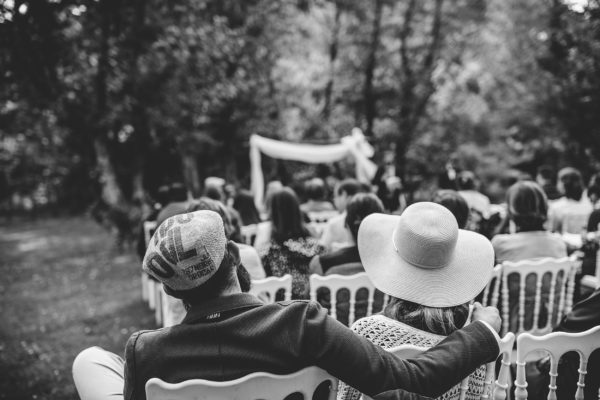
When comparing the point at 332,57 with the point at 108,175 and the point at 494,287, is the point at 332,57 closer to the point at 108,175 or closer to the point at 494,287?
the point at 108,175

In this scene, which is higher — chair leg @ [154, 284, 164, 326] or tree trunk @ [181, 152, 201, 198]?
tree trunk @ [181, 152, 201, 198]

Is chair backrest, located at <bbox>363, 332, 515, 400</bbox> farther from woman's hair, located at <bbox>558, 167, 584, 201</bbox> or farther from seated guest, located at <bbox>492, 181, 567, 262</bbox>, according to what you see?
woman's hair, located at <bbox>558, 167, 584, 201</bbox>

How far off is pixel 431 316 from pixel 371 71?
14.3 meters

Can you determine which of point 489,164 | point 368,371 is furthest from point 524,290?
point 489,164

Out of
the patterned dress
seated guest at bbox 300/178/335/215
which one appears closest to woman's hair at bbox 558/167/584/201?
seated guest at bbox 300/178/335/215

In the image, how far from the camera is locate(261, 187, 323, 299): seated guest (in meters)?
3.35

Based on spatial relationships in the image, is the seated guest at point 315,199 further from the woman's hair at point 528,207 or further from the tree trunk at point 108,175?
the tree trunk at point 108,175

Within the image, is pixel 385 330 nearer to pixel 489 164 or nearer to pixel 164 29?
pixel 164 29

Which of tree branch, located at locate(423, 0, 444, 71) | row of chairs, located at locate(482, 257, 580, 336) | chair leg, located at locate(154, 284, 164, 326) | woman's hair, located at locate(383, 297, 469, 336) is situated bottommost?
chair leg, located at locate(154, 284, 164, 326)

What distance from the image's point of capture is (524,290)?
3.02 m

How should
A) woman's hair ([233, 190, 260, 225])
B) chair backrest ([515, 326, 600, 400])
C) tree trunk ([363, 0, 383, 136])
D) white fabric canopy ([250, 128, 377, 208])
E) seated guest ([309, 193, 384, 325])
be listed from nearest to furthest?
chair backrest ([515, 326, 600, 400]) < seated guest ([309, 193, 384, 325]) < woman's hair ([233, 190, 260, 225]) < white fabric canopy ([250, 128, 377, 208]) < tree trunk ([363, 0, 383, 136])

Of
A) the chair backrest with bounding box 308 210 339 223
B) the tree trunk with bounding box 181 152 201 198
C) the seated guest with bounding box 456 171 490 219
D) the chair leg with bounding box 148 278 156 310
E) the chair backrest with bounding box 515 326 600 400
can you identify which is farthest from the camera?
the tree trunk with bounding box 181 152 201 198

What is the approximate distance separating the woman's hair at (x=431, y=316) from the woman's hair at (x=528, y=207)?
6.24 ft

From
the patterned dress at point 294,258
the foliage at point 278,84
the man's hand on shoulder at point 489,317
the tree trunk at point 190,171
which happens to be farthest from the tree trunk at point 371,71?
the man's hand on shoulder at point 489,317
